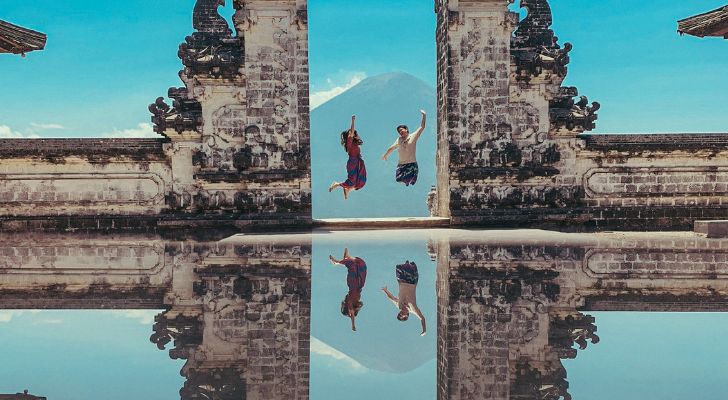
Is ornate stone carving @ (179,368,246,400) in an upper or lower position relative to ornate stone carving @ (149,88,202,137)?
lower

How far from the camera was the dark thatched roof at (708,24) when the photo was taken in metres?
9.79

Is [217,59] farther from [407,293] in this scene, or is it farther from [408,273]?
[407,293]

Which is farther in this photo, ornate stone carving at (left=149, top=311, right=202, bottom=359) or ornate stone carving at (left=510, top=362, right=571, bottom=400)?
ornate stone carving at (left=149, top=311, right=202, bottom=359)

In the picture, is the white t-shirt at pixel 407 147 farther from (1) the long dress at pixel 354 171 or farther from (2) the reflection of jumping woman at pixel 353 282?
(2) the reflection of jumping woman at pixel 353 282

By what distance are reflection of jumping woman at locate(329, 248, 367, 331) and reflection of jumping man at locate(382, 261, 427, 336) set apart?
225mm

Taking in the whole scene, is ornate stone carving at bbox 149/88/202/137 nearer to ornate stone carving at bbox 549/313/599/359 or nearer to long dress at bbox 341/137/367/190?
long dress at bbox 341/137/367/190

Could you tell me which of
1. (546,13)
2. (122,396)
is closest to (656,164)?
(546,13)

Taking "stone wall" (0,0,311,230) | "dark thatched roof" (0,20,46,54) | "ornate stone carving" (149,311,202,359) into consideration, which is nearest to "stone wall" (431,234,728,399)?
"ornate stone carving" (149,311,202,359)

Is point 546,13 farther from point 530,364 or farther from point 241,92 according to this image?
point 530,364

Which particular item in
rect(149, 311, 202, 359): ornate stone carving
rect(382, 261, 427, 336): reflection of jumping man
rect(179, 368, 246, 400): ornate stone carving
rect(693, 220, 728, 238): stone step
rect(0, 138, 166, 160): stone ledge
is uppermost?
rect(0, 138, 166, 160): stone ledge

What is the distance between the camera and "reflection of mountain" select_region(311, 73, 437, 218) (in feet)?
494

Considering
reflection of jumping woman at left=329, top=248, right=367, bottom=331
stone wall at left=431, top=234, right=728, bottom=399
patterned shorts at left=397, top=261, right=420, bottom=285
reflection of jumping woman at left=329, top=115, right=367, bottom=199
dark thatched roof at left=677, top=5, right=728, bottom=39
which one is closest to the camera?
stone wall at left=431, top=234, right=728, bottom=399

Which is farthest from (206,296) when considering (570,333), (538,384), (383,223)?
(383,223)

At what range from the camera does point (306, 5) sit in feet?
39.1
